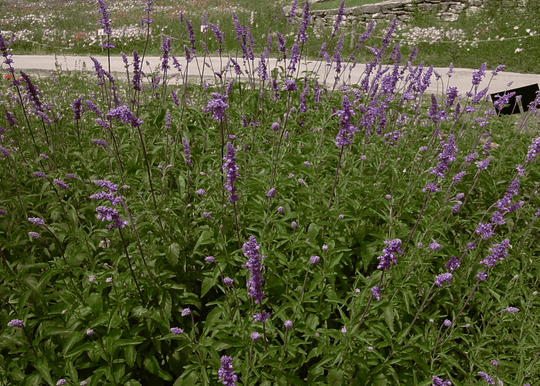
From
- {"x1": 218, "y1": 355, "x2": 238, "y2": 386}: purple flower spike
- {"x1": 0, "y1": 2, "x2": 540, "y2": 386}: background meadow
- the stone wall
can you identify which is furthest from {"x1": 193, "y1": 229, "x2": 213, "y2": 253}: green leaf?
the stone wall

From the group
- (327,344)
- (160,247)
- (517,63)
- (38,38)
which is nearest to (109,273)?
(160,247)

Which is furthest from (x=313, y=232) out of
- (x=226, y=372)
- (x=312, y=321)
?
(x=226, y=372)

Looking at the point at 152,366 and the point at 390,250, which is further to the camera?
the point at 152,366

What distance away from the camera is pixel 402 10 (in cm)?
1914

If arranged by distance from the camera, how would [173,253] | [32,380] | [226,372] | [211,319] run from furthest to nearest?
[173,253]
[211,319]
[32,380]
[226,372]

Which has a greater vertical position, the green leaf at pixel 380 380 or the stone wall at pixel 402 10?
the stone wall at pixel 402 10

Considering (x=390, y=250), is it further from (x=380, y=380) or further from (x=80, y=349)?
(x=80, y=349)

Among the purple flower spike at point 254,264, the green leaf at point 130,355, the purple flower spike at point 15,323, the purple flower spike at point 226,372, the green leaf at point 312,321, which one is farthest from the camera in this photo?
the green leaf at point 312,321

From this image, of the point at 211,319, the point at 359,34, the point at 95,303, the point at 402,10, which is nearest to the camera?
the point at 95,303

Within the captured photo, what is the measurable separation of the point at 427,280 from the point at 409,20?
1926 cm

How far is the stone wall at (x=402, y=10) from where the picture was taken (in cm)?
1830

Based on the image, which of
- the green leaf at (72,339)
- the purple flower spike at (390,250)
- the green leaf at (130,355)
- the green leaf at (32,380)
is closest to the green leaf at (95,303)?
the green leaf at (72,339)

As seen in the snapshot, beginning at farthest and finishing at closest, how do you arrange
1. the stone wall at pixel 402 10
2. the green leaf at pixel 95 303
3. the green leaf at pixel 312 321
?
1. the stone wall at pixel 402 10
2. the green leaf at pixel 312 321
3. the green leaf at pixel 95 303

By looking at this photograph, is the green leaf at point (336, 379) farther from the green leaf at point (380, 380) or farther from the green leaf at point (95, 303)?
the green leaf at point (95, 303)
